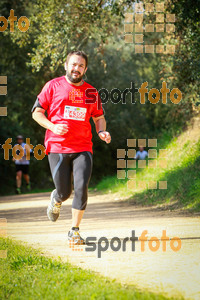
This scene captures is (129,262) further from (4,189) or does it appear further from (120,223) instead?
(4,189)

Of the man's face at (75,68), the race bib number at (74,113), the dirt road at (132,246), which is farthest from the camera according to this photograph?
the man's face at (75,68)

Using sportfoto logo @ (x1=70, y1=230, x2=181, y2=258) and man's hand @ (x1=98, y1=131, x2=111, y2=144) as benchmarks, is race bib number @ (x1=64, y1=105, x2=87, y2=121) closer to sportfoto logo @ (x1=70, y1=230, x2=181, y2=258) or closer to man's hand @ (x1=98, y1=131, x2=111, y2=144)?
man's hand @ (x1=98, y1=131, x2=111, y2=144)

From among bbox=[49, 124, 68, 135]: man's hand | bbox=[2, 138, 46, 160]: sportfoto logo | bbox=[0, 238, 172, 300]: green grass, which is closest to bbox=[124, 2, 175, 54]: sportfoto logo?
bbox=[2, 138, 46, 160]: sportfoto logo

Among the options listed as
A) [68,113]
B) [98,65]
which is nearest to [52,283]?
[68,113]

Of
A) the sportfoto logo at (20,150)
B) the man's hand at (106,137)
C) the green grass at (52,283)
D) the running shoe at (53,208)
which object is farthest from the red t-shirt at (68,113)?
the sportfoto logo at (20,150)

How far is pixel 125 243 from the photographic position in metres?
5.92

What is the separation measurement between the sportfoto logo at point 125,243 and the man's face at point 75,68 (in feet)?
6.44

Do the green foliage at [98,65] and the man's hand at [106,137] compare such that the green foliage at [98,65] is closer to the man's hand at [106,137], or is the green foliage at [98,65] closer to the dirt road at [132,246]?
the dirt road at [132,246]

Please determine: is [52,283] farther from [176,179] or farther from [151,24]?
[151,24]

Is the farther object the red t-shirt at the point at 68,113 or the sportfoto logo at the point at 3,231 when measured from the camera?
the red t-shirt at the point at 68,113

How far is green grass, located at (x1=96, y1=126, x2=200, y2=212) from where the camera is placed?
10.7 m

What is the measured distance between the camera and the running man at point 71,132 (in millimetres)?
5887

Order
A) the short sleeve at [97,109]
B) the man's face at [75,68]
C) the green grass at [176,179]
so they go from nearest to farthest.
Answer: the man's face at [75,68], the short sleeve at [97,109], the green grass at [176,179]

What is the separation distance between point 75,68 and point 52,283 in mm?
2893
